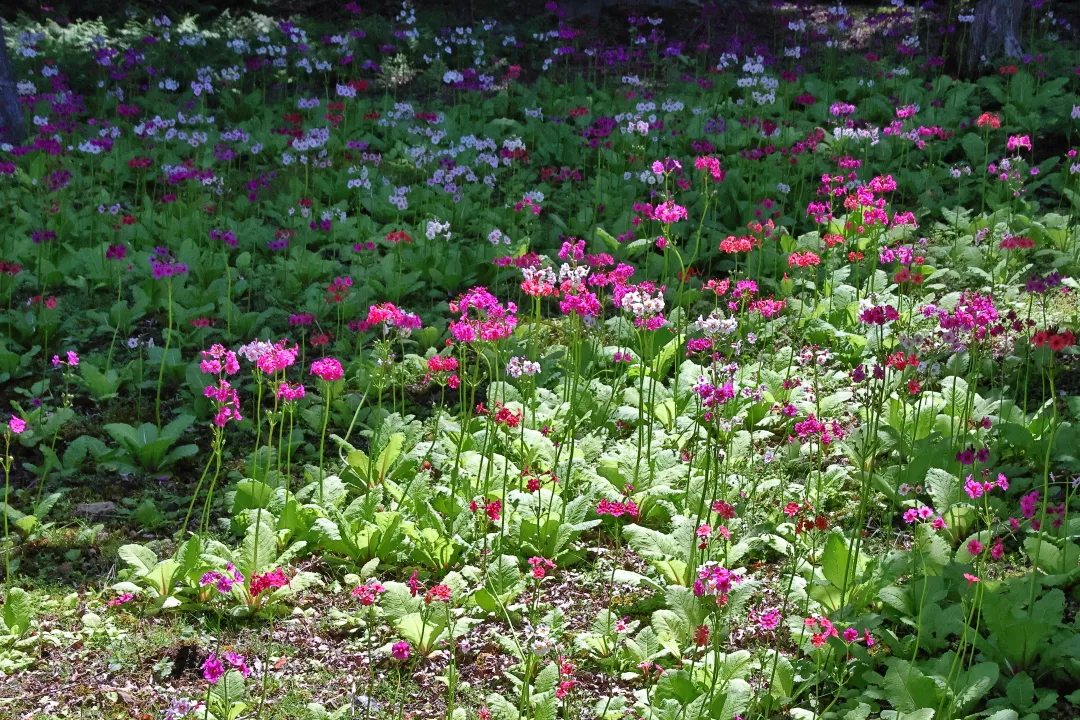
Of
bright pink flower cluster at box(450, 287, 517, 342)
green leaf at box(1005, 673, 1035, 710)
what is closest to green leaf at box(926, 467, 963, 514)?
green leaf at box(1005, 673, 1035, 710)

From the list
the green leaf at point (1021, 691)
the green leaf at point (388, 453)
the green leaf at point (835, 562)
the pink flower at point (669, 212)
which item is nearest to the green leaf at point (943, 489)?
the green leaf at point (835, 562)

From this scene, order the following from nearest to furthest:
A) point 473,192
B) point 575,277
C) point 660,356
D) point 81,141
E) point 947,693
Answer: point 947,693 → point 575,277 → point 660,356 → point 473,192 → point 81,141

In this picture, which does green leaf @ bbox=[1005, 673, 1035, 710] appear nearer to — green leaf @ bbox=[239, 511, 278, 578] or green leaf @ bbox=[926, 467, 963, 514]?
green leaf @ bbox=[926, 467, 963, 514]

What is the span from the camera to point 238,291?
5863 millimetres

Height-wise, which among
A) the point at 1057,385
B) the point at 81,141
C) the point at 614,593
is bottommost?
the point at 614,593

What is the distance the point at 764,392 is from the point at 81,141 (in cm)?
585

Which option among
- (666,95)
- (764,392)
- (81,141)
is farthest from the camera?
(666,95)

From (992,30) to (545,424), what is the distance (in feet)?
22.9

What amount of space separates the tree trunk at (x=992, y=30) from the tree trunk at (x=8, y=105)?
26.0 ft

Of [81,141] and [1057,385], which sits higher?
[81,141]

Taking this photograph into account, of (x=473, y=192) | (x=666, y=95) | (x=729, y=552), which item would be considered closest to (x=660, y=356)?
(x=729, y=552)

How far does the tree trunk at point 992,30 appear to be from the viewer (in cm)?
927

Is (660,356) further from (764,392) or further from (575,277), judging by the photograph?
(575,277)

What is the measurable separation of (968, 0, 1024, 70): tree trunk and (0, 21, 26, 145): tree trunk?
7.92 metres
